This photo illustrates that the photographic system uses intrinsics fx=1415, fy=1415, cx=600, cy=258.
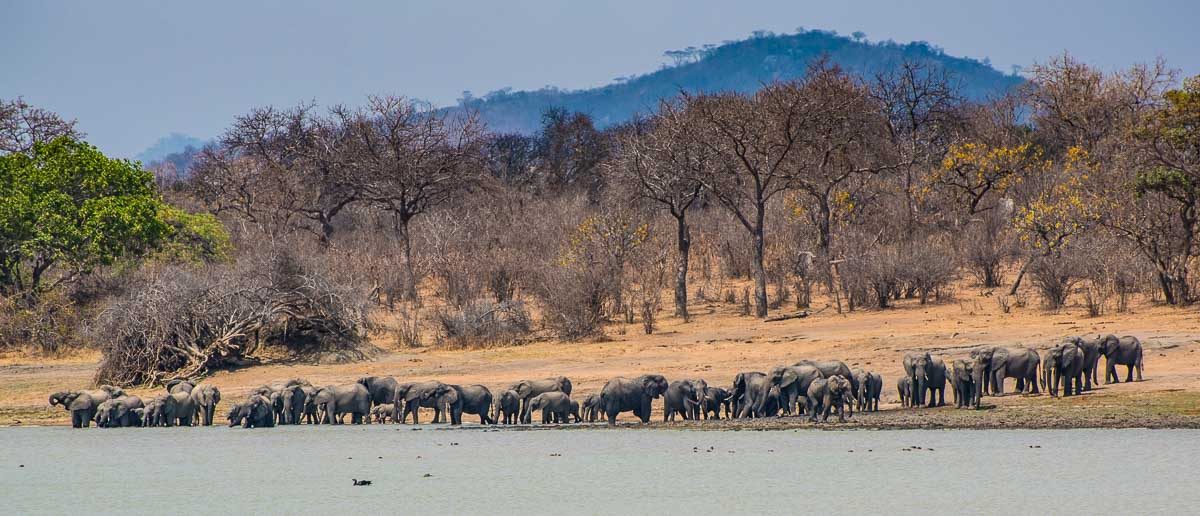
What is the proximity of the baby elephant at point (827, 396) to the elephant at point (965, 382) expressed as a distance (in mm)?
1623

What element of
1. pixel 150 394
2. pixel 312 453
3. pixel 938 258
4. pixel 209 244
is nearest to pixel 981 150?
pixel 938 258

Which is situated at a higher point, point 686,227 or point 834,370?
point 686,227

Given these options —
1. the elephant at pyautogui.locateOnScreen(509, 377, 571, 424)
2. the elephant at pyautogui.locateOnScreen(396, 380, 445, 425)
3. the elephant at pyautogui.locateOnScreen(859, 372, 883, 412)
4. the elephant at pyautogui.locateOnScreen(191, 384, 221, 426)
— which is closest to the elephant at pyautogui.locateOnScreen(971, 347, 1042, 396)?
the elephant at pyautogui.locateOnScreen(859, 372, 883, 412)

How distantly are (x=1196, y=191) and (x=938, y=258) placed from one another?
6170mm

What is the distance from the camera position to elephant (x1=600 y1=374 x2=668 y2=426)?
19.6 metres

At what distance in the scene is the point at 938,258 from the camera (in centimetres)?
3322

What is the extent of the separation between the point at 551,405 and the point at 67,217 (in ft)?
62.7

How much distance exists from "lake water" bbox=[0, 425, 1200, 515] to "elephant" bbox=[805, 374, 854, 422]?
0.86 meters

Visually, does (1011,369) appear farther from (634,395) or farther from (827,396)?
(634,395)

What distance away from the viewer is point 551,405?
19.8 meters

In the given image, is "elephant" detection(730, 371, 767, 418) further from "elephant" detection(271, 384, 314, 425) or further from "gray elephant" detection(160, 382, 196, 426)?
"gray elephant" detection(160, 382, 196, 426)

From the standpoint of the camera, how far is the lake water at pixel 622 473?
505 inches

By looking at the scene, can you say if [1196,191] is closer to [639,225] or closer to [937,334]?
[937,334]

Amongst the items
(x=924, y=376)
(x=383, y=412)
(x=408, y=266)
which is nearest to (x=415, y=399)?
(x=383, y=412)
